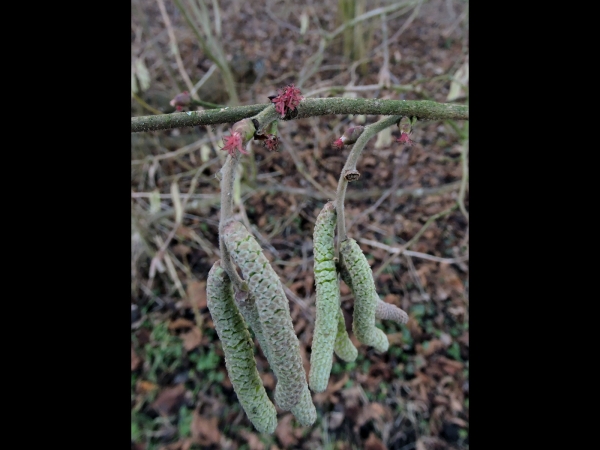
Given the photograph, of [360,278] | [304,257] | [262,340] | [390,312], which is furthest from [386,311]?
[304,257]

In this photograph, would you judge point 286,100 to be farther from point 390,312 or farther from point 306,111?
point 390,312

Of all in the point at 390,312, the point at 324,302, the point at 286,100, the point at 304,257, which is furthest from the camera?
the point at 304,257

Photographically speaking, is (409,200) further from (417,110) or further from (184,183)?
(417,110)

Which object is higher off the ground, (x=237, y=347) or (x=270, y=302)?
(x=270, y=302)

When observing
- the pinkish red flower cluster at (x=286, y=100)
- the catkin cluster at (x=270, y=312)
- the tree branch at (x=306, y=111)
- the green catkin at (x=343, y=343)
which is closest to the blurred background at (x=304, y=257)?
the tree branch at (x=306, y=111)

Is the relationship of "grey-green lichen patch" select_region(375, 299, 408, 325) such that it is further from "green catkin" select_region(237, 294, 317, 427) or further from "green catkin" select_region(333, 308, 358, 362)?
"green catkin" select_region(237, 294, 317, 427)

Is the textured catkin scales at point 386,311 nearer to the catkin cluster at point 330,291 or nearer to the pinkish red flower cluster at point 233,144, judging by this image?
the catkin cluster at point 330,291

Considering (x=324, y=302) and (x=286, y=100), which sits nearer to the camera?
(x=286, y=100)
